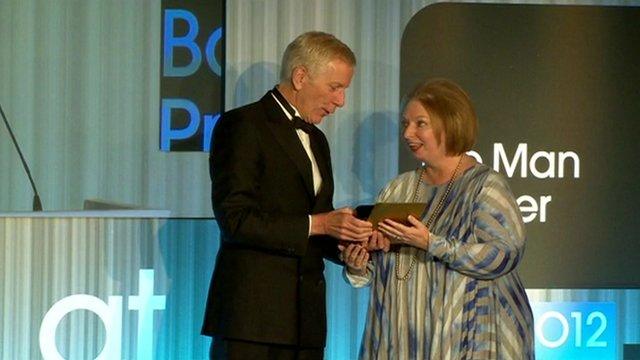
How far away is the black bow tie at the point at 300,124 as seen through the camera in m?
3.42

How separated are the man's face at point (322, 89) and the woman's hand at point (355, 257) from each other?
389 millimetres

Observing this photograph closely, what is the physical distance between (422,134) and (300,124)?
37 centimetres

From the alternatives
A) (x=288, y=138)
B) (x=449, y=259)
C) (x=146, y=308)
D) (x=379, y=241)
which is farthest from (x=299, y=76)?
(x=146, y=308)

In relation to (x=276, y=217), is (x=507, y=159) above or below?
above

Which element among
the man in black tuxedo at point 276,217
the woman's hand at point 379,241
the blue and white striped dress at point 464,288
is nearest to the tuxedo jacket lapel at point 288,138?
the man in black tuxedo at point 276,217

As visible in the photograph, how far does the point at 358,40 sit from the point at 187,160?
2.53 ft

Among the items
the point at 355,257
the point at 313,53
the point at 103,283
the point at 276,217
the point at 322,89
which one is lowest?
the point at 103,283

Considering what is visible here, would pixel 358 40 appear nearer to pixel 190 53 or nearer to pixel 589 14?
pixel 190 53

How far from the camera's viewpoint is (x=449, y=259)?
10.4 ft

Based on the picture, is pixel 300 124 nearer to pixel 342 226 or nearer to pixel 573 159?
A: pixel 342 226

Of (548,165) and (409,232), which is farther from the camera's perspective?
(548,165)

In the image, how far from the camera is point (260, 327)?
3334 millimetres

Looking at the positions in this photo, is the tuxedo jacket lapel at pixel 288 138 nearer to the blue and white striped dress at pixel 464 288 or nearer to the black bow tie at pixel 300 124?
the black bow tie at pixel 300 124

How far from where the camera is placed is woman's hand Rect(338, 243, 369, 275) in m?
3.41
